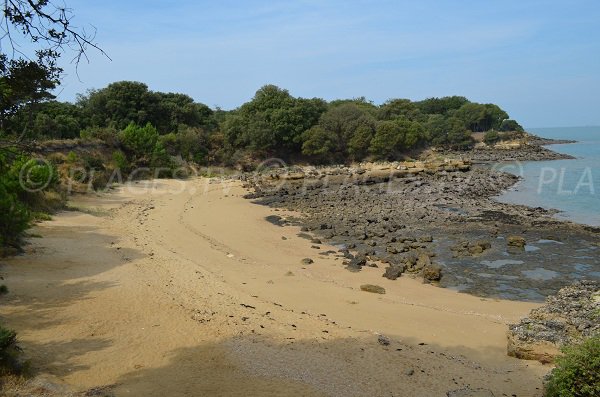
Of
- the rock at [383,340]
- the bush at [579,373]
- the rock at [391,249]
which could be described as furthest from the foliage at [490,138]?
the bush at [579,373]

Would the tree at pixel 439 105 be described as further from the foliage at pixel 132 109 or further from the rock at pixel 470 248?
the rock at pixel 470 248

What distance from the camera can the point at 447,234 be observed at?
19.5m

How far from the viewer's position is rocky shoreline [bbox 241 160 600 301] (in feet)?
45.6

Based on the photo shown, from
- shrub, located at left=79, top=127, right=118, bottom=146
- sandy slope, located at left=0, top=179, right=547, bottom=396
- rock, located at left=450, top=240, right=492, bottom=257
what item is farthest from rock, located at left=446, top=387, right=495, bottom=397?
shrub, located at left=79, top=127, right=118, bottom=146

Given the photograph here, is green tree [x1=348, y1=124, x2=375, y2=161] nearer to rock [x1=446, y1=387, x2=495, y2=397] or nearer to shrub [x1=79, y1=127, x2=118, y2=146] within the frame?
shrub [x1=79, y1=127, x2=118, y2=146]

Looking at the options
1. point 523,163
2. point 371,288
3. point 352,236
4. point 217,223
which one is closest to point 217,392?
point 371,288

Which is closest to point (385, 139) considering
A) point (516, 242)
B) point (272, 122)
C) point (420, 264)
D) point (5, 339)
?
point (272, 122)

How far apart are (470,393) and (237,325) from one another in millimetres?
4565

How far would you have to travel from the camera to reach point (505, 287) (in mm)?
12906

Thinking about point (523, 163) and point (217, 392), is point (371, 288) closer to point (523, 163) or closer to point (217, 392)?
point (217, 392)

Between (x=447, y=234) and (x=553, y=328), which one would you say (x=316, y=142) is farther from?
(x=553, y=328)

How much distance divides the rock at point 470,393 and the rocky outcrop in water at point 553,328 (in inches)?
73.3

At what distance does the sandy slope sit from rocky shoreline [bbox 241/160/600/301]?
1599 millimetres

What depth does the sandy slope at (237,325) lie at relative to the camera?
7055mm
